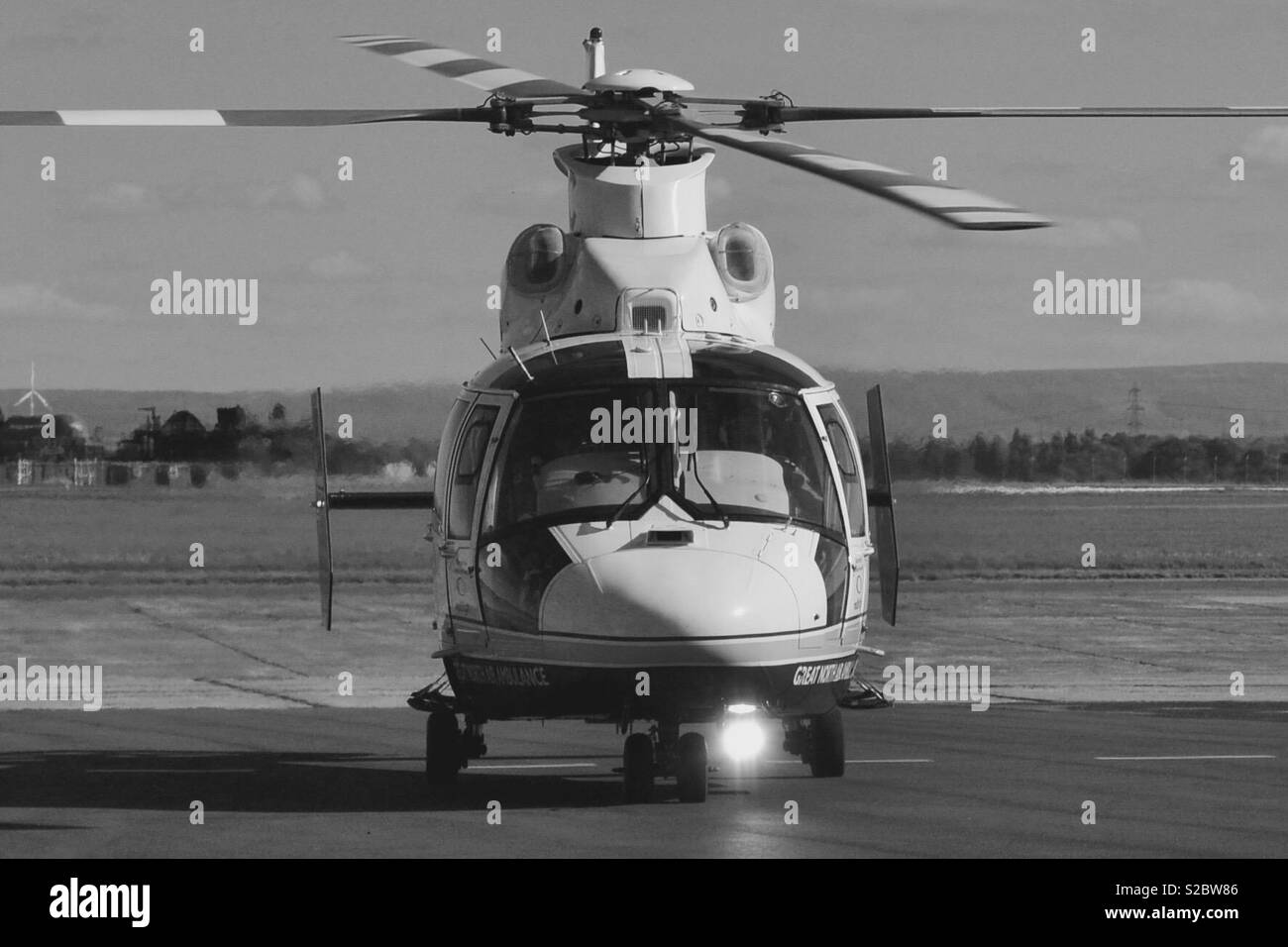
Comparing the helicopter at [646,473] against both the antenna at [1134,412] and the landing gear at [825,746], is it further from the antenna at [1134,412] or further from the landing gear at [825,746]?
the antenna at [1134,412]

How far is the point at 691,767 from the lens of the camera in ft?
43.0

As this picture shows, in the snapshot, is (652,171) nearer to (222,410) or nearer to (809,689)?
(809,689)

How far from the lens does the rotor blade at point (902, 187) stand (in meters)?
9.59

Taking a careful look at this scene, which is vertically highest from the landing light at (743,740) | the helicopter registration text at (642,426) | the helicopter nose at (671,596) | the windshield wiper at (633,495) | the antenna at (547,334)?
the antenna at (547,334)

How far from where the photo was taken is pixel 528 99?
1404 centimetres

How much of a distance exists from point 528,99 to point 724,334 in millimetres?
2012

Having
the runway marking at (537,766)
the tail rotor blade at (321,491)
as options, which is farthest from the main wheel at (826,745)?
the tail rotor blade at (321,491)

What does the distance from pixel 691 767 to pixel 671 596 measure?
1.47 metres

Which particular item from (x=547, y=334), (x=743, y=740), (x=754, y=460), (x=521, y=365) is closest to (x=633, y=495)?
(x=754, y=460)

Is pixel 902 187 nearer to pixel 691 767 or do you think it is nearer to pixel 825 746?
pixel 691 767

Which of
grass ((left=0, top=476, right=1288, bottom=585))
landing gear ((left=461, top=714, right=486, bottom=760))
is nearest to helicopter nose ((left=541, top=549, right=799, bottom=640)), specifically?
landing gear ((left=461, top=714, right=486, bottom=760))

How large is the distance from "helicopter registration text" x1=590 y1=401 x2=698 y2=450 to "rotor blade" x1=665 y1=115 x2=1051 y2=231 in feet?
5.38

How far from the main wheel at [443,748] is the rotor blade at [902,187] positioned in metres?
4.41

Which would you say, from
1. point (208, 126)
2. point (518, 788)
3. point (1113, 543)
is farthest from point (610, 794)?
point (1113, 543)
